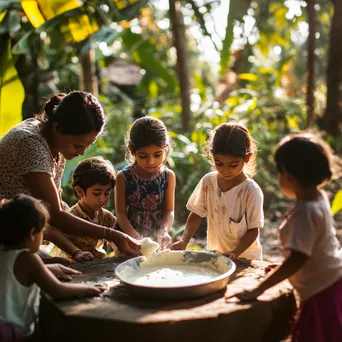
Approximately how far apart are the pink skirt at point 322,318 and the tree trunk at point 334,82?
5.39 meters

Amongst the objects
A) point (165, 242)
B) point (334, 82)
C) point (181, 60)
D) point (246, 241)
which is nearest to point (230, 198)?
point (246, 241)

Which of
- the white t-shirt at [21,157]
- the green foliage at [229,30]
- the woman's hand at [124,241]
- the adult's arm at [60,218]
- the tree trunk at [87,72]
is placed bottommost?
the woman's hand at [124,241]

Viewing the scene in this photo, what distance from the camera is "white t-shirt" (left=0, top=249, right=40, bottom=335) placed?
2.41m

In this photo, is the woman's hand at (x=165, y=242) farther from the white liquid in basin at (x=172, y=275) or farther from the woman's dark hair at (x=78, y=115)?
the woman's dark hair at (x=78, y=115)

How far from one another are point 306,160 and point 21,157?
59.7 inches

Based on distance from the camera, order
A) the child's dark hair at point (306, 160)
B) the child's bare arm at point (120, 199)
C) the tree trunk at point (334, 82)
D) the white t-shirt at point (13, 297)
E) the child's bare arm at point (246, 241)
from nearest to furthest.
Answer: the child's dark hair at point (306, 160)
the white t-shirt at point (13, 297)
the child's bare arm at point (246, 241)
the child's bare arm at point (120, 199)
the tree trunk at point (334, 82)

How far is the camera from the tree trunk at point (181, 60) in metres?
6.12

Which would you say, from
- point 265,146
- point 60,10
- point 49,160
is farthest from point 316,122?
point 49,160

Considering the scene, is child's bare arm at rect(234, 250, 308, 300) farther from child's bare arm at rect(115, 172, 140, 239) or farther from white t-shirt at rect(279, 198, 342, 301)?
child's bare arm at rect(115, 172, 140, 239)

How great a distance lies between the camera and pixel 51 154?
118 inches

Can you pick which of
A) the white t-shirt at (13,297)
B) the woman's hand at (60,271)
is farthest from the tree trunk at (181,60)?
the white t-shirt at (13,297)

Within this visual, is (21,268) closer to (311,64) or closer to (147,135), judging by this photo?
(147,135)

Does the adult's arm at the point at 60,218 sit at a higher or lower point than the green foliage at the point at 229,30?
lower

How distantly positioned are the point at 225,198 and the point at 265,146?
4206 mm
